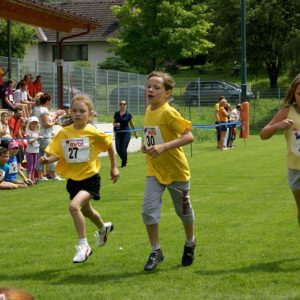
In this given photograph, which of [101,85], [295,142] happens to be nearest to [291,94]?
[295,142]

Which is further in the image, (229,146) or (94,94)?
(94,94)

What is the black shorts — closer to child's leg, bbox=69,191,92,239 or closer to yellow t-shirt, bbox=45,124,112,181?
yellow t-shirt, bbox=45,124,112,181

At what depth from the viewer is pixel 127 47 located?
184 ft

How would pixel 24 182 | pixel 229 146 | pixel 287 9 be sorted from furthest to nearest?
1. pixel 287 9
2. pixel 229 146
3. pixel 24 182

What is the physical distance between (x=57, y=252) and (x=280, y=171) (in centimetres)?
1096

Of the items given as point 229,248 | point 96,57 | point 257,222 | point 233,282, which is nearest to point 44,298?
point 233,282

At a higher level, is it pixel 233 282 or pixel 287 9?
pixel 287 9

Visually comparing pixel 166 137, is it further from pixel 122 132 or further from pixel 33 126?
pixel 122 132

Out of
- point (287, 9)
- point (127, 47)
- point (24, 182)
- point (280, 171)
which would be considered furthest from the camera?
point (287, 9)

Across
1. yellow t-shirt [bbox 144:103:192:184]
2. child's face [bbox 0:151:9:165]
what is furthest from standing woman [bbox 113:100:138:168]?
yellow t-shirt [bbox 144:103:192:184]

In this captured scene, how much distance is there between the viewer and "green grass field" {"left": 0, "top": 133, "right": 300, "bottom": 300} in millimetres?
6930

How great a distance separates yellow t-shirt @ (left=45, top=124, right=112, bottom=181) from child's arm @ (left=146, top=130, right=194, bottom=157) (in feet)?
3.57

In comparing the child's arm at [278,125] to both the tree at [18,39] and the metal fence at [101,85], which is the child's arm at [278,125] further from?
the tree at [18,39]

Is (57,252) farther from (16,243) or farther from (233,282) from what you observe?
(233,282)
